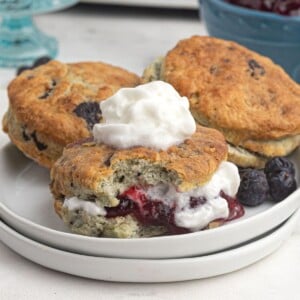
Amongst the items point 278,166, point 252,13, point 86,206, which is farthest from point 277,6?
point 86,206

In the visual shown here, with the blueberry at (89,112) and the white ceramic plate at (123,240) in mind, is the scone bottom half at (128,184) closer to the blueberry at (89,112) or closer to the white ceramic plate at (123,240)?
the white ceramic plate at (123,240)

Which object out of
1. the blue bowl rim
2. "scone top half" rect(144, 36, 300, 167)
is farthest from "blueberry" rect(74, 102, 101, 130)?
the blue bowl rim

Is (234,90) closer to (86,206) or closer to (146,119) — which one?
(146,119)

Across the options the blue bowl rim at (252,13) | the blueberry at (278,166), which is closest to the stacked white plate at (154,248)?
the blueberry at (278,166)

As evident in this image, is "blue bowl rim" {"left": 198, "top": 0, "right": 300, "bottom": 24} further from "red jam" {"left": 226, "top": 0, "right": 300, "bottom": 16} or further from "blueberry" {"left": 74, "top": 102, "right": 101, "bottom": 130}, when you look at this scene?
"blueberry" {"left": 74, "top": 102, "right": 101, "bottom": 130}

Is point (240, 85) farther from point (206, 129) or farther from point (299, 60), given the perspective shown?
point (299, 60)

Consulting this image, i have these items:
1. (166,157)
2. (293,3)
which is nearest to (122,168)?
(166,157)

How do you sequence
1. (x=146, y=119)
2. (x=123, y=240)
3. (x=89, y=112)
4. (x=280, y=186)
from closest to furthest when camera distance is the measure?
(x=123, y=240) < (x=146, y=119) < (x=280, y=186) < (x=89, y=112)
